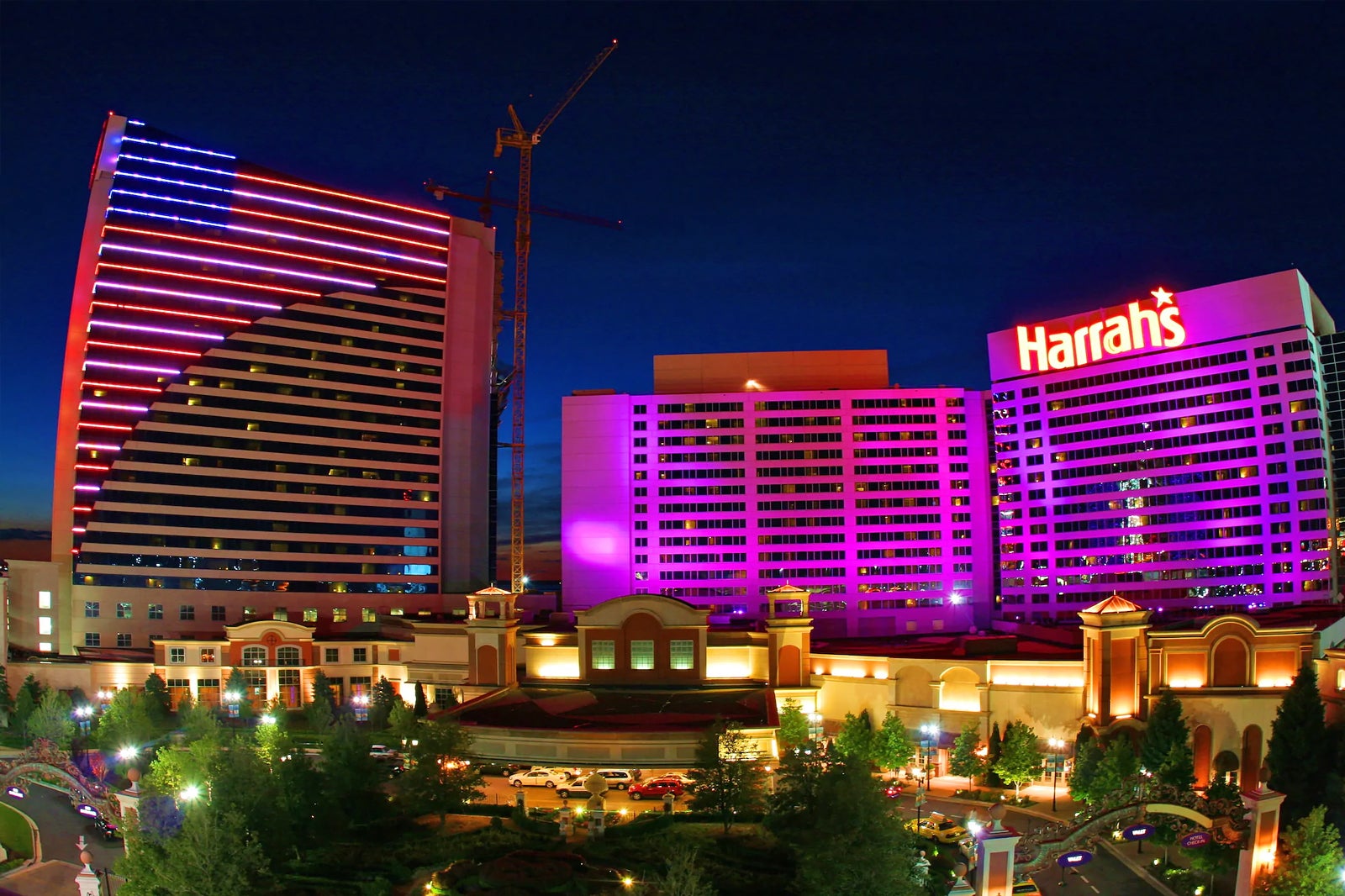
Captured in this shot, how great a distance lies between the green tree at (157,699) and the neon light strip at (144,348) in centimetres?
4398

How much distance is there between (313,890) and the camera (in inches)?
2164

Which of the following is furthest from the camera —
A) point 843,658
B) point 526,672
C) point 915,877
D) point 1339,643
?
point 526,672

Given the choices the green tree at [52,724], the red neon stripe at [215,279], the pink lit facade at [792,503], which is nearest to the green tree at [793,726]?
the green tree at [52,724]

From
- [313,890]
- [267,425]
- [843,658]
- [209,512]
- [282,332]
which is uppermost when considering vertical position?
[282,332]

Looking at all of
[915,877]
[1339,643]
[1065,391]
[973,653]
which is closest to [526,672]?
[973,653]

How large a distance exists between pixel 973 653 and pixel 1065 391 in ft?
206

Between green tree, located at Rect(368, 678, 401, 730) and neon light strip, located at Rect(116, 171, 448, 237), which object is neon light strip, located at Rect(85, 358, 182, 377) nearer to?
neon light strip, located at Rect(116, 171, 448, 237)

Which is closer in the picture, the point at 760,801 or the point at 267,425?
the point at 760,801

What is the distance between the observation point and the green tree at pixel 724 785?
6334cm

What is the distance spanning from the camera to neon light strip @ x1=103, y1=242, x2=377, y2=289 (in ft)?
454

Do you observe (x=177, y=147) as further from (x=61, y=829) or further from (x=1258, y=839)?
(x=1258, y=839)

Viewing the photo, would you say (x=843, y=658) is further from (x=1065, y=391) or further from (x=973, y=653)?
(x=1065, y=391)

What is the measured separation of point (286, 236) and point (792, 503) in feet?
252

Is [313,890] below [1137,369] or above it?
below
